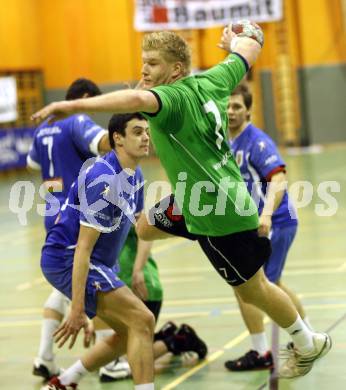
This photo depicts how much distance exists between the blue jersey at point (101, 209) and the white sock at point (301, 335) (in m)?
1.08

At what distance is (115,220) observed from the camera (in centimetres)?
505

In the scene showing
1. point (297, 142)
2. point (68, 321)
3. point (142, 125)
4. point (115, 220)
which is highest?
point (142, 125)

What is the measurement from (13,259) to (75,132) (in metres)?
5.09

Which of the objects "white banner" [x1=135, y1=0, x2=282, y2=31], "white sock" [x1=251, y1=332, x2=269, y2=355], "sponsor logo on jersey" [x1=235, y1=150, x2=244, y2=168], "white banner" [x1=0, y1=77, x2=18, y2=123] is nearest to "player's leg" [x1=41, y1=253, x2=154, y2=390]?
"white sock" [x1=251, y1=332, x2=269, y2=355]

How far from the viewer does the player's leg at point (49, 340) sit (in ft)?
19.9

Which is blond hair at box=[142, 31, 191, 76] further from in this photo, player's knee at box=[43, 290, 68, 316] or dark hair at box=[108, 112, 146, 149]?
player's knee at box=[43, 290, 68, 316]

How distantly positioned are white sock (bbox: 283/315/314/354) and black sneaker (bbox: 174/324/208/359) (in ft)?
3.53

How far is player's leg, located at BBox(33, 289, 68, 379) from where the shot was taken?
6.07 meters

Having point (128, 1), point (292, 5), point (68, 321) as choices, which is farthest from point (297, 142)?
point (68, 321)

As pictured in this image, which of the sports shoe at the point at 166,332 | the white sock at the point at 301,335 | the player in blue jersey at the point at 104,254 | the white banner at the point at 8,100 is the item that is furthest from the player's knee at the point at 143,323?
the white banner at the point at 8,100

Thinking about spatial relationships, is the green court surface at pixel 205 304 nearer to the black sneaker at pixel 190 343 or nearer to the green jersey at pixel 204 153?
the black sneaker at pixel 190 343

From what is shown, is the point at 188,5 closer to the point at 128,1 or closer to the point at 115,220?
the point at 128,1

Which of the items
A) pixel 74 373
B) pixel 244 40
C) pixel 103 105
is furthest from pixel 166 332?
pixel 103 105

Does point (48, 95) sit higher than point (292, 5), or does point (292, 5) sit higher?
point (292, 5)
